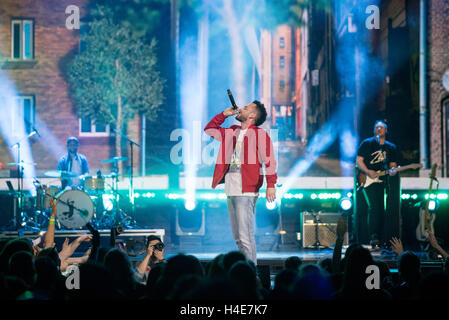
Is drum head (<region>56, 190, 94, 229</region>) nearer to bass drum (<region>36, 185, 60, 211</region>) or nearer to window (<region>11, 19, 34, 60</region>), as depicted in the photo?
bass drum (<region>36, 185, 60, 211</region>)

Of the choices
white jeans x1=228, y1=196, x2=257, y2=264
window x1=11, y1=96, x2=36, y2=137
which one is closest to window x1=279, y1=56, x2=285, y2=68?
window x1=11, y1=96, x2=36, y2=137

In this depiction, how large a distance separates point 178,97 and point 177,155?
272 centimetres

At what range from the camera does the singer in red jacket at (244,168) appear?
204 inches

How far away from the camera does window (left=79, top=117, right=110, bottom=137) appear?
17.0m

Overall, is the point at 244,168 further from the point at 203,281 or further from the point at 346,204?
the point at 346,204

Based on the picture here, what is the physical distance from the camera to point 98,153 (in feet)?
55.7

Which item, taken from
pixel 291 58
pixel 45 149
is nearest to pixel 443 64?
pixel 291 58

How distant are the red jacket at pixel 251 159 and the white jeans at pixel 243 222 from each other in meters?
0.13

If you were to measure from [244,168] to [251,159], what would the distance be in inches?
4.6

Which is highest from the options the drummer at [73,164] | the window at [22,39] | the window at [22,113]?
the window at [22,39]

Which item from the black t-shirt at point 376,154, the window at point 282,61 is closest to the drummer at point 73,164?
the black t-shirt at point 376,154

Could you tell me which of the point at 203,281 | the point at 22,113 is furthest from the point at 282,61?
the point at 203,281

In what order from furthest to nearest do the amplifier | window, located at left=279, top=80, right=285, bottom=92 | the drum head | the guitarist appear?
window, located at left=279, top=80, right=285, bottom=92, the drum head, the amplifier, the guitarist

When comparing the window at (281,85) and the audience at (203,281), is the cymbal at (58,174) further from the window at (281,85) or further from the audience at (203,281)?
the window at (281,85)
